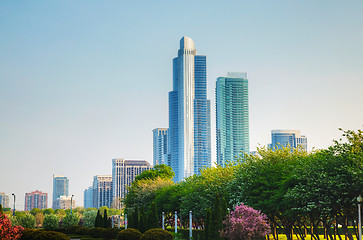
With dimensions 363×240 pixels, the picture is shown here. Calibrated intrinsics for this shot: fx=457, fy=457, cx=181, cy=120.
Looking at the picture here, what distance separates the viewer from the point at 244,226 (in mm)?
35438

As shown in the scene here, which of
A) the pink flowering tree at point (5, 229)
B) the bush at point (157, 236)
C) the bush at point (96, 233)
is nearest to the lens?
the pink flowering tree at point (5, 229)

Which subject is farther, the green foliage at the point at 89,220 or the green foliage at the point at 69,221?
the green foliage at the point at 89,220

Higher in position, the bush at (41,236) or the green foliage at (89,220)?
the bush at (41,236)

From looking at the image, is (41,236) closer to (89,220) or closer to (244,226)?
(244,226)

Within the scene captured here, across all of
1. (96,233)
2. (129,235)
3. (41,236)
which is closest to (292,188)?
(129,235)

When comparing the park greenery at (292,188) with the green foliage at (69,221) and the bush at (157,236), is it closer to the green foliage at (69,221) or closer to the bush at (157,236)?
the bush at (157,236)

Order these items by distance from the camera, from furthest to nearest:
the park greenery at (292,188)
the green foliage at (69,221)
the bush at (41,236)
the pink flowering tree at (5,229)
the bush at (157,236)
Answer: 1. the green foliage at (69,221)
2. the bush at (157,236)
3. the bush at (41,236)
4. the park greenery at (292,188)
5. the pink flowering tree at (5,229)

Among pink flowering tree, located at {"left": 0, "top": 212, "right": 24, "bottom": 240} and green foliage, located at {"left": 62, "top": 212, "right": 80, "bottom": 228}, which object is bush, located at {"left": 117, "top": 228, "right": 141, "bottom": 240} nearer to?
pink flowering tree, located at {"left": 0, "top": 212, "right": 24, "bottom": 240}

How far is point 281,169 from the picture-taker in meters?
44.3

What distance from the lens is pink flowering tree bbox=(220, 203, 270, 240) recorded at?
117 feet

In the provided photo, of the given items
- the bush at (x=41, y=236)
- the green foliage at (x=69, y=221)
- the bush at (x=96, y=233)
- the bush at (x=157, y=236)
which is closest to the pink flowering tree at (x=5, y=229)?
the bush at (x=41, y=236)

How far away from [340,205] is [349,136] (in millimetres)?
5394

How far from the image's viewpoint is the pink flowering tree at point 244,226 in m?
35.5

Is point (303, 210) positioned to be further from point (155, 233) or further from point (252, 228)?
point (155, 233)
